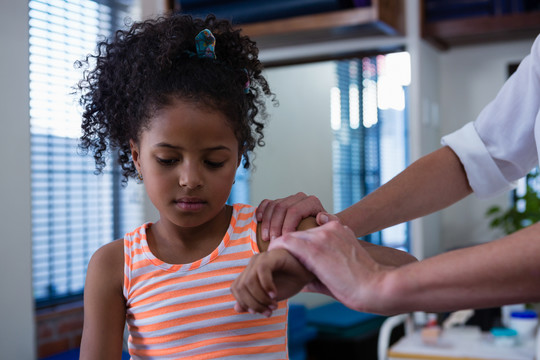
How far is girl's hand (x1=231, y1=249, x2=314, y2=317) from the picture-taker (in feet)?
2.17

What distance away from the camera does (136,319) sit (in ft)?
2.92

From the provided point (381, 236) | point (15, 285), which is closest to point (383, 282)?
point (15, 285)

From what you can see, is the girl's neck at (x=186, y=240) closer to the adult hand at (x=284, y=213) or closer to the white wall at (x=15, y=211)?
the adult hand at (x=284, y=213)

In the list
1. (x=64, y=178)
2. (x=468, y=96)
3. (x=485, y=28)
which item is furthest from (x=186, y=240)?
(x=468, y=96)

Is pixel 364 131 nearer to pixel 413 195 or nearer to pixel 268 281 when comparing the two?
pixel 413 195

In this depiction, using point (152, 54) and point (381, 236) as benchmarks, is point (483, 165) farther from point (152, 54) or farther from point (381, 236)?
point (381, 236)

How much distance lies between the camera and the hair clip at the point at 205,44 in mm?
877

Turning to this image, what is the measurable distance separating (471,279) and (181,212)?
1.32ft

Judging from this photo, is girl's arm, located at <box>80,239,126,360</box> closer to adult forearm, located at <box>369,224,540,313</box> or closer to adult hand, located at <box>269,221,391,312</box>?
adult hand, located at <box>269,221,391,312</box>

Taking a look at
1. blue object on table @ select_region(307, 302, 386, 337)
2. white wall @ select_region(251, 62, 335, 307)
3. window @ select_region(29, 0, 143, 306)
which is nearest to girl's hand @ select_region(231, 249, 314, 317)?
window @ select_region(29, 0, 143, 306)

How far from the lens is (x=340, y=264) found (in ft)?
2.24

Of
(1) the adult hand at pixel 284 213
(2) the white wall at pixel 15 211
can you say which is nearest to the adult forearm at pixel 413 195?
(1) the adult hand at pixel 284 213

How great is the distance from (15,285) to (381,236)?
3.55 m

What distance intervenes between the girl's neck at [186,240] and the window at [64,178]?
145 cm
